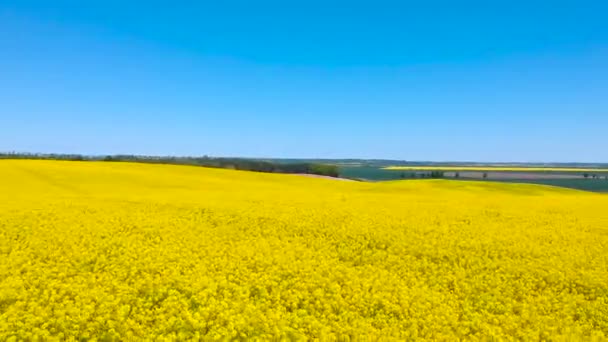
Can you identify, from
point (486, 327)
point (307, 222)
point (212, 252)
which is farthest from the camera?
point (307, 222)

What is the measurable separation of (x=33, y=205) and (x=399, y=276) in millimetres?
13593

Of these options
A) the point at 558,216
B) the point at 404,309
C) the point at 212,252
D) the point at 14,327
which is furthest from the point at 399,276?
the point at 558,216

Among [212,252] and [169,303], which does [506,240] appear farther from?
[169,303]

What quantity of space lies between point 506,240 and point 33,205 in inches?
626

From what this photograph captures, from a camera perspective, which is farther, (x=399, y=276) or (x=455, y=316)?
(x=399, y=276)

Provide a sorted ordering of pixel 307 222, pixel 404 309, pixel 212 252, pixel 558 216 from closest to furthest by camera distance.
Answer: pixel 404 309 → pixel 212 252 → pixel 307 222 → pixel 558 216

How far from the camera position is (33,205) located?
17656mm

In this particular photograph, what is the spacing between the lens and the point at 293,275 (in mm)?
10539

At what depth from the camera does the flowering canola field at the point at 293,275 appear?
27.0 ft

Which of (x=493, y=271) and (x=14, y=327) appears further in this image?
(x=493, y=271)

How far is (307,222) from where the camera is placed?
15.8 m

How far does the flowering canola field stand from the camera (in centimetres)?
822

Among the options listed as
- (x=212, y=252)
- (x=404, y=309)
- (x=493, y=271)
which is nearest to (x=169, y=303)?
(x=212, y=252)

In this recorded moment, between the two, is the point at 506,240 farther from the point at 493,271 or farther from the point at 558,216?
the point at 558,216
